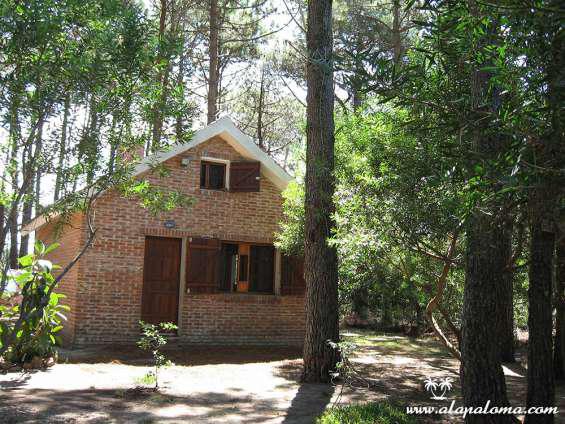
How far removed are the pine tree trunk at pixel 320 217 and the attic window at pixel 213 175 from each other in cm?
468

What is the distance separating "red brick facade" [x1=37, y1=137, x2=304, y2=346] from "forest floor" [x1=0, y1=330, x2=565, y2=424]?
29.3 inches

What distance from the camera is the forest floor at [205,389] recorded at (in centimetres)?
629

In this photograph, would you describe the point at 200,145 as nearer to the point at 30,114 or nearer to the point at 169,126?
the point at 169,126

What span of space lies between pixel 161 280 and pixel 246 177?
311 centimetres

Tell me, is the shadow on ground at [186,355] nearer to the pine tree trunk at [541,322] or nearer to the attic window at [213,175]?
the attic window at [213,175]

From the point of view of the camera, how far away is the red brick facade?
1166 centimetres

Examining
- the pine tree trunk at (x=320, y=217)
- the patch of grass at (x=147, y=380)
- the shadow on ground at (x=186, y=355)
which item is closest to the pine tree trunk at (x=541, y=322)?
the pine tree trunk at (x=320, y=217)

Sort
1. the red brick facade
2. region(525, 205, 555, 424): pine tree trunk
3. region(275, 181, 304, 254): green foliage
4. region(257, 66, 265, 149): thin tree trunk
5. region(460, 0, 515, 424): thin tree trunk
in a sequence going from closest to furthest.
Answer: region(460, 0, 515, 424): thin tree trunk → region(525, 205, 555, 424): pine tree trunk → region(275, 181, 304, 254): green foliage → the red brick facade → region(257, 66, 265, 149): thin tree trunk

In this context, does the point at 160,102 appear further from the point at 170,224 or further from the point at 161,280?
the point at 161,280

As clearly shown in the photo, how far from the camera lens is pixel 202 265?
12.6 meters

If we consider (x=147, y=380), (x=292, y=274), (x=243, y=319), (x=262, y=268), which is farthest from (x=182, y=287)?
(x=147, y=380)

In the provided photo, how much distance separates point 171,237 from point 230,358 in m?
3.24
